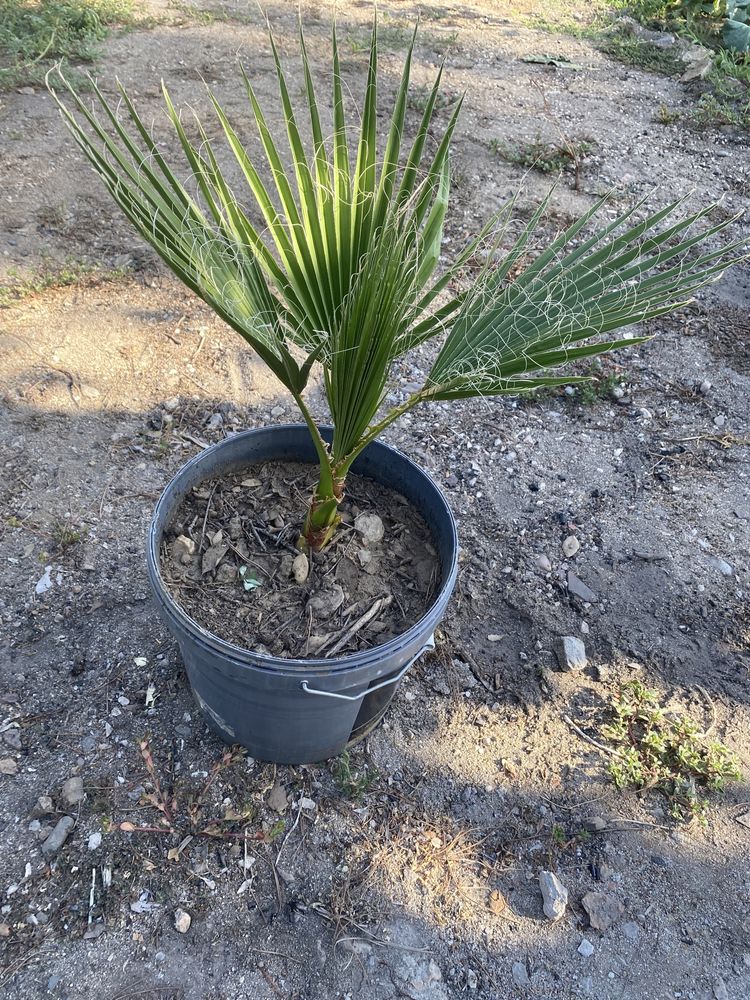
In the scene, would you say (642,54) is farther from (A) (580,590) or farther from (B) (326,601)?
(B) (326,601)

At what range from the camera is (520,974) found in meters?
1.55

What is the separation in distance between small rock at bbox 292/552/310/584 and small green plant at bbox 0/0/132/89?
385cm

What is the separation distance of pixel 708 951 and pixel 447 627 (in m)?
0.98

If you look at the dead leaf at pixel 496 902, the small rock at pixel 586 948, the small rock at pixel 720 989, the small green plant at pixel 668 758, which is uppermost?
the small green plant at pixel 668 758

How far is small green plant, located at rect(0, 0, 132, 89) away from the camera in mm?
4105

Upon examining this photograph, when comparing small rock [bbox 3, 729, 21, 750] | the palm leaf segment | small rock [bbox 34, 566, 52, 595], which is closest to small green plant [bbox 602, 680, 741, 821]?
the palm leaf segment

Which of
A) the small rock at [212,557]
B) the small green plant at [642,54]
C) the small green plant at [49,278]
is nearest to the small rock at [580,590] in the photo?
the small rock at [212,557]

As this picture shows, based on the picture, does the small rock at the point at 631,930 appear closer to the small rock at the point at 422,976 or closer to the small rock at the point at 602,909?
the small rock at the point at 602,909

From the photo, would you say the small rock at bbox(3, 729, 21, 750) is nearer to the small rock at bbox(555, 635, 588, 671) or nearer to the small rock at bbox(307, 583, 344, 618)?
the small rock at bbox(307, 583, 344, 618)

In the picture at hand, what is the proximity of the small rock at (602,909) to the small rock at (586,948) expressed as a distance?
4 cm

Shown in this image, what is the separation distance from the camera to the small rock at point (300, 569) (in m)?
1.62

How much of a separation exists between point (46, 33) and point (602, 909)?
5259 millimetres

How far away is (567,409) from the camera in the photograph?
2.86 m

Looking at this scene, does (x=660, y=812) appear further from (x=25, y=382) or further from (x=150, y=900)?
(x=25, y=382)
